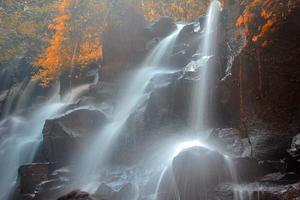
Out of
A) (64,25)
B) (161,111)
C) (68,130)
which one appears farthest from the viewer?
(64,25)

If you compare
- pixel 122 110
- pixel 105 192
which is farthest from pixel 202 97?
pixel 105 192

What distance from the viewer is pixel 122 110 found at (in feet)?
49.6

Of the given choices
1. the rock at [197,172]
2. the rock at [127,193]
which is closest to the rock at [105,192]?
the rock at [127,193]

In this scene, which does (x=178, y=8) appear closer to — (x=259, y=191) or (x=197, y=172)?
(x=197, y=172)

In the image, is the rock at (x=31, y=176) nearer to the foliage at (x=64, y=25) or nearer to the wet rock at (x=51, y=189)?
the wet rock at (x=51, y=189)

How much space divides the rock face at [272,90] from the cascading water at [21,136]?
969cm

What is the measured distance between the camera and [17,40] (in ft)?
94.1

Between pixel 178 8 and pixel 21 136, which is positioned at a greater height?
pixel 178 8

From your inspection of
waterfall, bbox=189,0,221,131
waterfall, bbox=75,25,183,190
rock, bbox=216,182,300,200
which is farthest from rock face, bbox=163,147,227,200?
waterfall, bbox=75,25,183,190

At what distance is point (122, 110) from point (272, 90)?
6909 millimetres

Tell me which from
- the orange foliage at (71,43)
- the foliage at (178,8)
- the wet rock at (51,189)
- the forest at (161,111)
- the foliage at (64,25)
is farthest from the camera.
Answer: the foliage at (178,8)

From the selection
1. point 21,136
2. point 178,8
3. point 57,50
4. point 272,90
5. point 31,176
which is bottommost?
point 31,176

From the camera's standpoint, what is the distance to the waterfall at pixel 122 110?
13.4 metres

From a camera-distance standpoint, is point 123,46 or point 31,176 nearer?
point 31,176
